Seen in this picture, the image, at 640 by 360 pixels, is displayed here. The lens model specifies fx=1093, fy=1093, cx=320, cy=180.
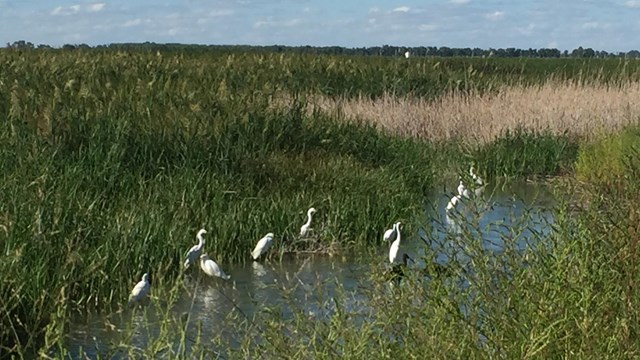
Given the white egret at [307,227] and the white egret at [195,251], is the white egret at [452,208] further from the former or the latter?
the white egret at [195,251]

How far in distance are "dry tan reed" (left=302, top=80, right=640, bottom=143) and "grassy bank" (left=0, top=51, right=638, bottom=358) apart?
85cm

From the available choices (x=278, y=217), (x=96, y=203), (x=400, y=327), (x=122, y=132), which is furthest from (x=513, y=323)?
(x=122, y=132)

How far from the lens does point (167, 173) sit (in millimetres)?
10547

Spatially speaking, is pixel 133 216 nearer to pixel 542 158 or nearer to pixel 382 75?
pixel 542 158

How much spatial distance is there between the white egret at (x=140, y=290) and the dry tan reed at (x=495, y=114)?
9.02m

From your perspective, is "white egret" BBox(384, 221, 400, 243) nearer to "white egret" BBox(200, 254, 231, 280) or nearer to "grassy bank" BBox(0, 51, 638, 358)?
"grassy bank" BBox(0, 51, 638, 358)

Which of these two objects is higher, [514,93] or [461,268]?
[461,268]

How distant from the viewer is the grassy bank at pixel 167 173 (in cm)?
724

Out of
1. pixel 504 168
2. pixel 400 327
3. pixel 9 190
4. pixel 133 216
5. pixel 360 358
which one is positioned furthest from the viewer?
pixel 504 168

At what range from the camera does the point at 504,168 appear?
1518 centimetres

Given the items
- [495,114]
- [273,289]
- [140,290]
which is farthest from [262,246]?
[495,114]

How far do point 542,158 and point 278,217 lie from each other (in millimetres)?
6534

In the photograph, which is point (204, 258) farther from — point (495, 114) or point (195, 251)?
point (495, 114)

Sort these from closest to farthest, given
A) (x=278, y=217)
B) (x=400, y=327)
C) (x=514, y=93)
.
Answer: (x=400, y=327) < (x=278, y=217) < (x=514, y=93)
